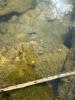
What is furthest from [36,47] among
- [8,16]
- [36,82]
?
[8,16]

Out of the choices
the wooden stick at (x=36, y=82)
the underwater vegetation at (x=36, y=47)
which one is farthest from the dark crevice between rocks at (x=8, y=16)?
the wooden stick at (x=36, y=82)

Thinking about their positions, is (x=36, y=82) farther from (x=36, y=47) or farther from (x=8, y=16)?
(x=8, y=16)

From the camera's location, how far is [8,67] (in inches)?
277

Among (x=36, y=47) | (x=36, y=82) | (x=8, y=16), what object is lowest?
(x=36, y=82)

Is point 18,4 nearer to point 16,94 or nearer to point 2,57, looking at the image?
point 2,57

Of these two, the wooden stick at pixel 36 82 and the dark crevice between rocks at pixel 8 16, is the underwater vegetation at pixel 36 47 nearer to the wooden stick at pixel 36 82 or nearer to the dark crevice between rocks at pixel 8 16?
the dark crevice between rocks at pixel 8 16

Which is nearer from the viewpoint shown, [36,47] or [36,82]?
[36,82]

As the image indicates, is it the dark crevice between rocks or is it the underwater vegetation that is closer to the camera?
the underwater vegetation

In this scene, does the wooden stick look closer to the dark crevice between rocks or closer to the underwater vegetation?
the underwater vegetation

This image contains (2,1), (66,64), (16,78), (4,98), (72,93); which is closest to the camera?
(4,98)

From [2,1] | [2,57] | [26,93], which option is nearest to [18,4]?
[2,1]

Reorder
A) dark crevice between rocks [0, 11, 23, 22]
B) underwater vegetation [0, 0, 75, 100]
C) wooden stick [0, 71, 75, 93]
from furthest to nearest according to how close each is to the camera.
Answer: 1. dark crevice between rocks [0, 11, 23, 22]
2. underwater vegetation [0, 0, 75, 100]
3. wooden stick [0, 71, 75, 93]

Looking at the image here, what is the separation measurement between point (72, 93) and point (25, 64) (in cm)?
167

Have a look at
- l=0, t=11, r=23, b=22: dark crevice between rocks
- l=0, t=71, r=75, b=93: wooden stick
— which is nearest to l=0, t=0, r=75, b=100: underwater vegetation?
l=0, t=11, r=23, b=22: dark crevice between rocks
